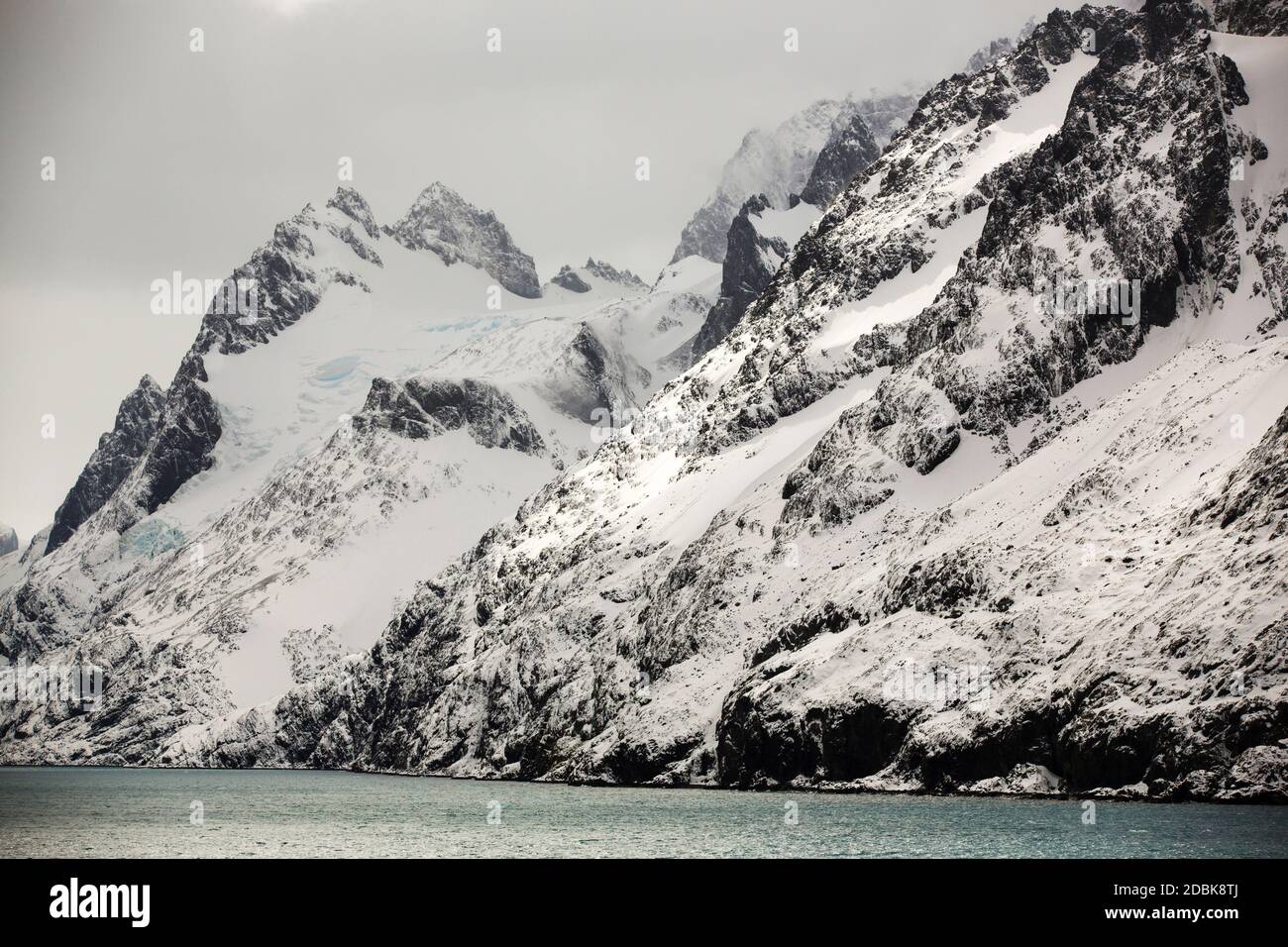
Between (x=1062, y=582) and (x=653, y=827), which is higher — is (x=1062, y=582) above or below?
above

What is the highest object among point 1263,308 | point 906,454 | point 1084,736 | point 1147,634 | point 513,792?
point 1263,308

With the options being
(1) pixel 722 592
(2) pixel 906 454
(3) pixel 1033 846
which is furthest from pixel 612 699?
(3) pixel 1033 846

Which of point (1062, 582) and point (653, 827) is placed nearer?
point (653, 827)

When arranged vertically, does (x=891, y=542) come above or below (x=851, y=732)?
above

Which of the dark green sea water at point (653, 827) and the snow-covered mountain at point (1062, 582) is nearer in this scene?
the dark green sea water at point (653, 827)

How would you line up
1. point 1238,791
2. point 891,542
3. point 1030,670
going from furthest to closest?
point 891,542
point 1030,670
point 1238,791

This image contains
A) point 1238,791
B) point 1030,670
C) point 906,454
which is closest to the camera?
point 1238,791

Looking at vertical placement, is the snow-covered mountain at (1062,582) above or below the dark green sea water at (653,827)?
above

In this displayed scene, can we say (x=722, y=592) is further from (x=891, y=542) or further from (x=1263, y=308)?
(x=1263, y=308)
